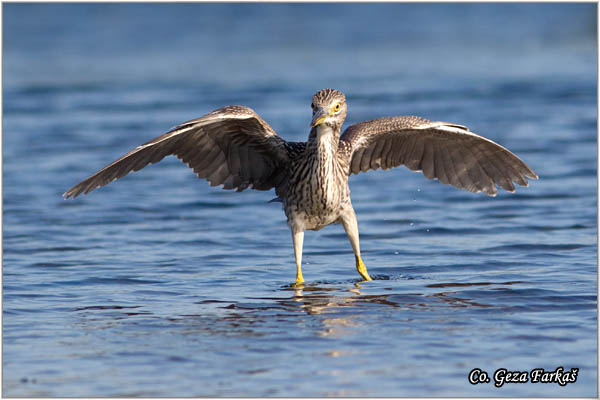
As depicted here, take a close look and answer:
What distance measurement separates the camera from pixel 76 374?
619 cm

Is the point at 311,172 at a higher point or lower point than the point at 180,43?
lower

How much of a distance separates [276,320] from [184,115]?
1084cm

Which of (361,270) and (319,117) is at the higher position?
(319,117)

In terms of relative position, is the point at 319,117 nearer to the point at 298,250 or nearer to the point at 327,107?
the point at 327,107

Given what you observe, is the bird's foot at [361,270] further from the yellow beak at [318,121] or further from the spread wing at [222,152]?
the yellow beak at [318,121]

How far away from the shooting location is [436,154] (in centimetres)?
925

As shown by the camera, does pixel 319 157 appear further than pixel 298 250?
No

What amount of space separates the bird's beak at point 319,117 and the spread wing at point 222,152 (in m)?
0.59

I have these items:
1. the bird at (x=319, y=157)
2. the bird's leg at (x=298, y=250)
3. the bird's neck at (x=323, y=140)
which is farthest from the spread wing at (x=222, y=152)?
the bird's leg at (x=298, y=250)

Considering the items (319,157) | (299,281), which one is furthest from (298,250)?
(319,157)

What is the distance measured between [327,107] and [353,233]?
1331 mm

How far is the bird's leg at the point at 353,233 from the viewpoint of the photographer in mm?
8453

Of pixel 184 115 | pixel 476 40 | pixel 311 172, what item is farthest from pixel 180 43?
pixel 311 172

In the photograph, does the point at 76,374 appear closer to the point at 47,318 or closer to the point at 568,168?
the point at 47,318
